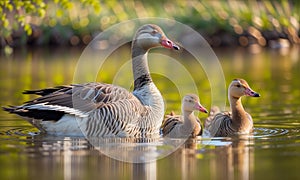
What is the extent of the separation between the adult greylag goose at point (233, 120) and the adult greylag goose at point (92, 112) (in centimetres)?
94

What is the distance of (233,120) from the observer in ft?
47.4

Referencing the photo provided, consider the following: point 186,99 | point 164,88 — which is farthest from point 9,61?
point 186,99

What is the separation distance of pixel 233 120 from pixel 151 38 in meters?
1.93

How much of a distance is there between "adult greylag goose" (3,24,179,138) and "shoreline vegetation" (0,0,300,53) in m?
22.2

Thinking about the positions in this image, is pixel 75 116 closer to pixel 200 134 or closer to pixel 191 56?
pixel 200 134

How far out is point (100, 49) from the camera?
37312 millimetres

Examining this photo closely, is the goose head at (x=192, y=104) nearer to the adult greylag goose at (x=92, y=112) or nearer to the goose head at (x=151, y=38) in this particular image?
the adult greylag goose at (x=92, y=112)

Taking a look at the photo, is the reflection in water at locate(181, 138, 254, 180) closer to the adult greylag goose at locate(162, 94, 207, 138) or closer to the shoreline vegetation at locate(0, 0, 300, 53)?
the adult greylag goose at locate(162, 94, 207, 138)

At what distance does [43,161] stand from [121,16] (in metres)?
26.9

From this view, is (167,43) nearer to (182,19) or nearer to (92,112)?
(92,112)

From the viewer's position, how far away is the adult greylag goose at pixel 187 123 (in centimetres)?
1407

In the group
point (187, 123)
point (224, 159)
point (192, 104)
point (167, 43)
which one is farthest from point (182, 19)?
point (224, 159)

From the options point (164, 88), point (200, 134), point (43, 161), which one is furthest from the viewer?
point (164, 88)

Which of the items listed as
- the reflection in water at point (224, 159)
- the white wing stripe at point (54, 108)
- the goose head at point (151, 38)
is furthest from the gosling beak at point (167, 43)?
the white wing stripe at point (54, 108)
